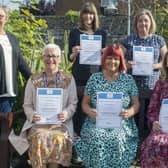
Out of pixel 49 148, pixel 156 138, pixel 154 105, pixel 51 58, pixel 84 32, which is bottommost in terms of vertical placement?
pixel 49 148

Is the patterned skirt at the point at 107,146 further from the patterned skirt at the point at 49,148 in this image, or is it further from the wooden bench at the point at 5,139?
the wooden bench at the point at 5,139

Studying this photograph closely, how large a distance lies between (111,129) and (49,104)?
2.28ft

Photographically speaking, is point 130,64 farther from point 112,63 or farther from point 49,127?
point 49,127

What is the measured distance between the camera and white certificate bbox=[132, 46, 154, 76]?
5941 millimetres

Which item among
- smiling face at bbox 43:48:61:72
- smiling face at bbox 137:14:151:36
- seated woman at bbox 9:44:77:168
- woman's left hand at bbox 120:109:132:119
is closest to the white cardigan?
seated woman at bbox 9:44:77:168

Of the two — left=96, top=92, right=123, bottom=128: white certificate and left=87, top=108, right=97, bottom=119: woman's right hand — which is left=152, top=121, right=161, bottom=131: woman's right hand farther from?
left=87, top=108, right=97, bottom=119: woman's right hand

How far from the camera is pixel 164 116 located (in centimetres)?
517

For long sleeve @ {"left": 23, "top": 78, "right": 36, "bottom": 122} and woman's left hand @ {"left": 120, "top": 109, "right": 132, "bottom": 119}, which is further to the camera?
long sleeve @ {"left": 23, "top": 78, "right": 36, "bottom": 122}

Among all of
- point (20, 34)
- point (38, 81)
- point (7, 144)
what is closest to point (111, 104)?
point (38, 81)

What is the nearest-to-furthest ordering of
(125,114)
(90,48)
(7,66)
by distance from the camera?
(125,114)
(7,66)
(90,48)

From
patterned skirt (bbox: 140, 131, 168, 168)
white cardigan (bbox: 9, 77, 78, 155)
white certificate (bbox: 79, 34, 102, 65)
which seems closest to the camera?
patterned skirt (bbox: 140, 131, 168, 168)

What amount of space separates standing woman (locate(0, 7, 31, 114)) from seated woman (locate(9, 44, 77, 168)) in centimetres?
50

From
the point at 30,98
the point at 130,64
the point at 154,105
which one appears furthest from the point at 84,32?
the point at 154,105

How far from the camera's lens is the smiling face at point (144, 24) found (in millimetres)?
5953
